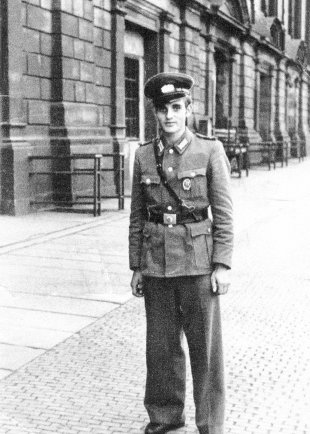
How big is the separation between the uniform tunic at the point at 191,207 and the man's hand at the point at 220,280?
32 mm

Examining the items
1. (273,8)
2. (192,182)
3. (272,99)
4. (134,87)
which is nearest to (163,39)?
(134,87)

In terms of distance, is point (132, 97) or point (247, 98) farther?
point (247, 98)

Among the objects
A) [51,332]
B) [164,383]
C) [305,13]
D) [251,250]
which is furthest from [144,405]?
[305,13]

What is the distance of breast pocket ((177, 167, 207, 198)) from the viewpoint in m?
3.60

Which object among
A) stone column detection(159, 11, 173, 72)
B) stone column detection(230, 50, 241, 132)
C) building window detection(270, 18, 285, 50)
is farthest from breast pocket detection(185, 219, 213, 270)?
building window detection(270, 18, 285, 50)

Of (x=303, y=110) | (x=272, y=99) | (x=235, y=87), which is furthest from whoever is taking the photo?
(x=303, y=110)

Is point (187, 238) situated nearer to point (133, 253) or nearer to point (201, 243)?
point (201, 243)

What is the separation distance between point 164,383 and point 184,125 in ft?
4.25

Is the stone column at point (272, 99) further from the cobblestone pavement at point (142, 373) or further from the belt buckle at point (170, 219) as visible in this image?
the belt buckle at point (170, 219)

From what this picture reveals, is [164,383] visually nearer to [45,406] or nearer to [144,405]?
[144,405]

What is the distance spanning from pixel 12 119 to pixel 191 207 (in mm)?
9253

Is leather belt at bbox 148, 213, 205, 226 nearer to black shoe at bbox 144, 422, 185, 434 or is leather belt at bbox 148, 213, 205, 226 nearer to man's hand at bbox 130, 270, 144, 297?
man's hand at bbox 130, 270, 144, 297

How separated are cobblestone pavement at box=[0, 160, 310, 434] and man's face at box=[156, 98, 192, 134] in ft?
5.09

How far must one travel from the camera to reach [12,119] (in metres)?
12.4
